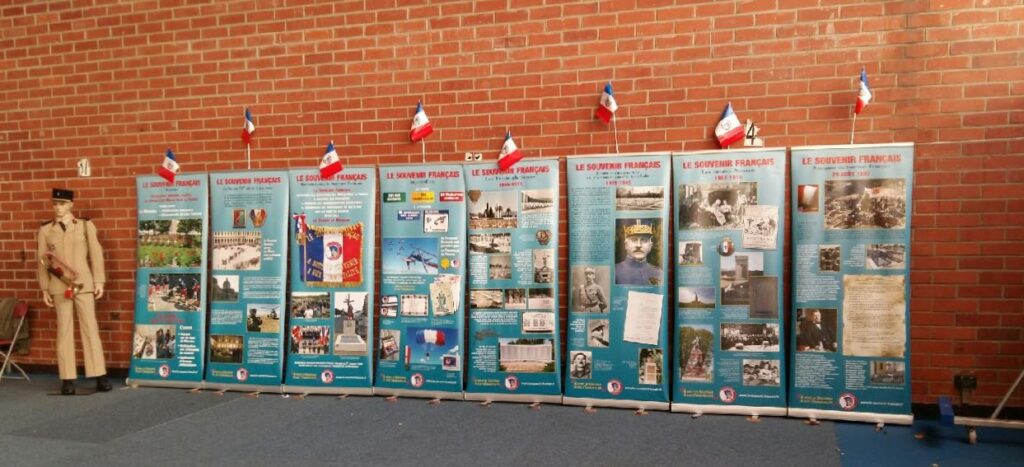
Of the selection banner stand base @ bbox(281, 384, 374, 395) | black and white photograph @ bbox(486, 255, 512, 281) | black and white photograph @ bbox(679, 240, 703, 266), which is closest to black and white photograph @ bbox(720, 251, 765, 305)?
black and white photograph @ bbox(679, 240, 703, 266)

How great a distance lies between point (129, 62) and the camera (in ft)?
19.7

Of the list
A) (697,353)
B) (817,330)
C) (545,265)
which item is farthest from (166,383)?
(817,330)

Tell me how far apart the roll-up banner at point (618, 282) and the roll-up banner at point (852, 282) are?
2.94ft

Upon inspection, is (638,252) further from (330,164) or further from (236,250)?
(236,250)

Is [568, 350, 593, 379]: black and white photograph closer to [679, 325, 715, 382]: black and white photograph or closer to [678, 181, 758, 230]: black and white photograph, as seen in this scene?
[679, 325, 715, 382]: black and white photograph

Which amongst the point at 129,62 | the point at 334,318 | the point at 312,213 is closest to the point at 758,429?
the point at 334,318

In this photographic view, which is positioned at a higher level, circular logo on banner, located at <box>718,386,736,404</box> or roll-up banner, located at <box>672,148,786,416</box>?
roll-up banner, located at <box>672,148,786,416</box>

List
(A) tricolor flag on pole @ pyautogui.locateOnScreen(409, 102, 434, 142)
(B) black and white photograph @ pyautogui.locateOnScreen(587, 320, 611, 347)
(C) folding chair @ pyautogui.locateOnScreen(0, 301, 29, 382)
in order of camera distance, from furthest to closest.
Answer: (C) folding chair @ pyautogui.locateOnScreen(0, 301, 29, 382) → (A) tricolor flag on pole @ pyautogui.locateOnScreen(409, 102, 434, 142) → (B) black and white photograph @ pyautogui.locateOnScreen(587, 320, 611, 347)

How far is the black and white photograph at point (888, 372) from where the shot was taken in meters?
4.36

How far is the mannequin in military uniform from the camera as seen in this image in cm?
551

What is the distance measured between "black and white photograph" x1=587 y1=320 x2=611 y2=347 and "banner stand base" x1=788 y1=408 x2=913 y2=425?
1317 millimetres

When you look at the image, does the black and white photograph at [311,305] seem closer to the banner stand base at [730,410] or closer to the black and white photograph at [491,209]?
the black and white photograph at [491,209]

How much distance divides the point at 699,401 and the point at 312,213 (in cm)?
327

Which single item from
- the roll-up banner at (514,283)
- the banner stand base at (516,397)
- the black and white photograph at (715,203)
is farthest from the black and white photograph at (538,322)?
the black and white photograph at (715,203)
